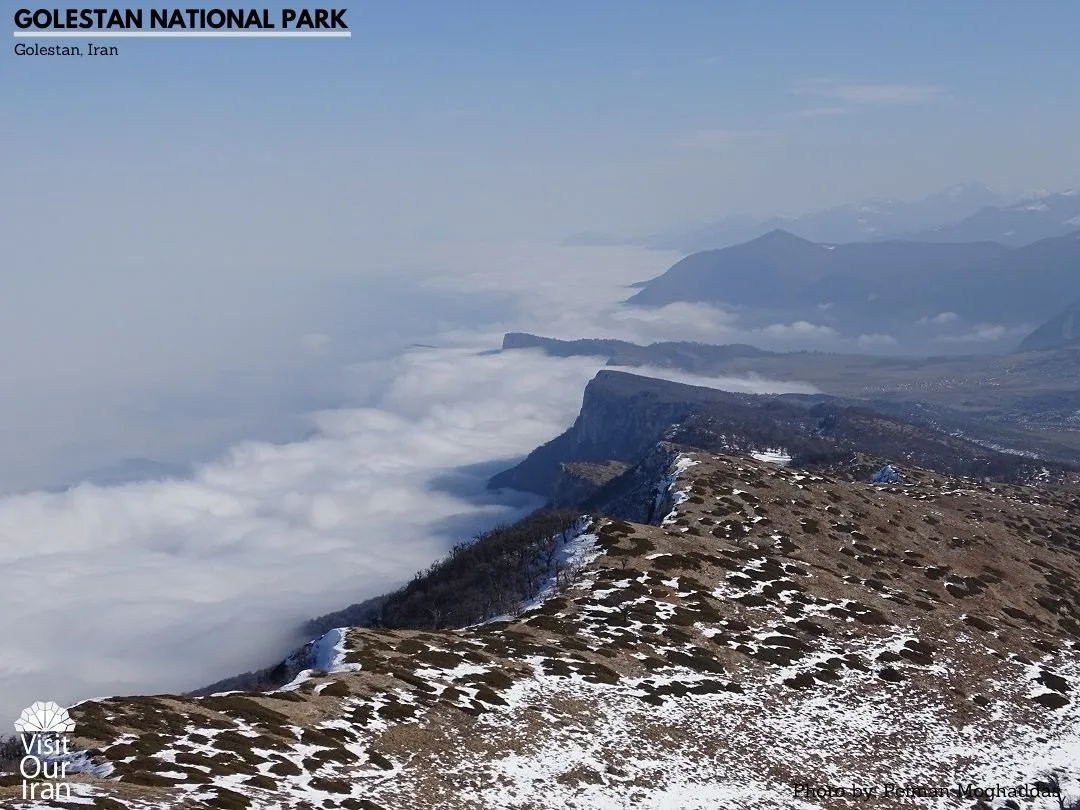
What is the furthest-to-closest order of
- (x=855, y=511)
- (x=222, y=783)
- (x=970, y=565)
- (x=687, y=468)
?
1. (x=687, y=468)
2. (x=855, y=511)
3. (x=970, y=565)
4. (x=222, y=783)

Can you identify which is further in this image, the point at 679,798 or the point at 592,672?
the point at 592,672

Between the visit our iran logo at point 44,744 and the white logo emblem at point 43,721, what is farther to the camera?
the white logo emblem at point 43,721

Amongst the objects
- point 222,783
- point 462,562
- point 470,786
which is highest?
point 222,783

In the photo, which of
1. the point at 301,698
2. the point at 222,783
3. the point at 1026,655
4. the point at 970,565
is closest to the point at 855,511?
the point at 970,565

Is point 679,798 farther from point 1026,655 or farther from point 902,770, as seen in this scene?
point 1026,655

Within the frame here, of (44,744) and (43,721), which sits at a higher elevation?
(43,721)

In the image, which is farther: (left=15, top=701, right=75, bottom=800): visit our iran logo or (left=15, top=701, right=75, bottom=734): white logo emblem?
(left=15, top=701, right=75, bottom=734): white logo emblem
